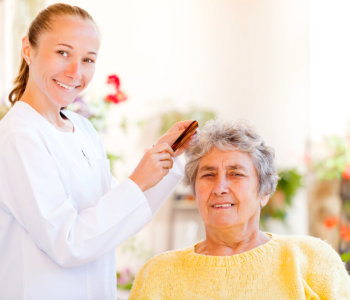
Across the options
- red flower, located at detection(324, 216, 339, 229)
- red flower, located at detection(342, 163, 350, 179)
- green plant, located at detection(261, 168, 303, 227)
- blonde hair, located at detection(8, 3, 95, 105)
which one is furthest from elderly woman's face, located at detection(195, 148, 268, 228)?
green plant, located at detection(261, 168, 303, 227)

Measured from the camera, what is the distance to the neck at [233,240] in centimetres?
185

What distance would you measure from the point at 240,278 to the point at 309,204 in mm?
3806

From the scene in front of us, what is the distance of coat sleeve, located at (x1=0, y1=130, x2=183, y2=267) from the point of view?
4.57 ft

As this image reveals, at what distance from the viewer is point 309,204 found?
5.33 m

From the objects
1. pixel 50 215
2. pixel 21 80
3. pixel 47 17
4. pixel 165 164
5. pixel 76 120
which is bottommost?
pixel 50 215

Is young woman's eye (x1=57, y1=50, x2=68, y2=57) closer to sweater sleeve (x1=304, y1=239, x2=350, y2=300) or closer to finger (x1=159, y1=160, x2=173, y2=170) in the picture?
finger (x1=159, y1=160, x2=173, y2=170)

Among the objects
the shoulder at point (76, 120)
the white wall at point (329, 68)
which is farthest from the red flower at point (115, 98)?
the white wall at point (329, 68)

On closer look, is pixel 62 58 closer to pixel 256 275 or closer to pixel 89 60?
pixel 89 60

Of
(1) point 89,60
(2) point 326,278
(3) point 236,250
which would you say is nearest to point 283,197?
(3) point 236,250

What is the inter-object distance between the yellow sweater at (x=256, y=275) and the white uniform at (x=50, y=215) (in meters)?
0.30

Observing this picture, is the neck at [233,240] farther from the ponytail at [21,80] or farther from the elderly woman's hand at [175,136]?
the ponytail at [21,80]

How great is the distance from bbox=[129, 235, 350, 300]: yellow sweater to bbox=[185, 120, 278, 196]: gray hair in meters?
0.24

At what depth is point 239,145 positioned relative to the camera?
1.85 metres

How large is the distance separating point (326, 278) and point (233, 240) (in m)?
0.36
